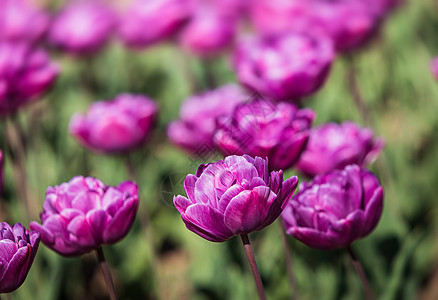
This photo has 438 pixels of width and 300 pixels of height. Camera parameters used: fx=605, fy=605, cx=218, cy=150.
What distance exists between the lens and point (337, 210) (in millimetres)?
743

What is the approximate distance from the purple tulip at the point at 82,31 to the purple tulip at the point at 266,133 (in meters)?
1.30

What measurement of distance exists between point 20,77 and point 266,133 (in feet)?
2.22

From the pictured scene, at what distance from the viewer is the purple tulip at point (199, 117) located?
121 centimetres

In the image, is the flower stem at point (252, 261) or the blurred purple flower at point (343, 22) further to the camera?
the blurred purple flower at point (343, 22)

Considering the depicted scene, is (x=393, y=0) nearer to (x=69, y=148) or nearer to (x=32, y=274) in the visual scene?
(x=69, y=148)

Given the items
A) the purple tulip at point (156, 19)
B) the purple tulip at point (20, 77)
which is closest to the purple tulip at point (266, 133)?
the purple tulip at point (20, 77)

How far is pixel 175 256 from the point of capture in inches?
67.7

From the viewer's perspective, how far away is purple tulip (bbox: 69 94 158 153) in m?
1.24

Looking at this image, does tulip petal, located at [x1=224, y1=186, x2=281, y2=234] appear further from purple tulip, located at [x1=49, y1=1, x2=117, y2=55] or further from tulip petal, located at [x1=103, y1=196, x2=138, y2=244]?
purple tulip, located at [x1=49, y1=1, x2=117, y2=55]

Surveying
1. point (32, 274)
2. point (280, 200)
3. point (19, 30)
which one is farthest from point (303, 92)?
point (19, 30)

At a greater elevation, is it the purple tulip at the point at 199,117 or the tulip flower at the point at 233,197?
the purple tulip at the point at 199,117

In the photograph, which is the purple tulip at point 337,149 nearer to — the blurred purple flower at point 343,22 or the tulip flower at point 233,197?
the tulip flower at point 233,197

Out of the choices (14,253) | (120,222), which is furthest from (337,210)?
(14,253)

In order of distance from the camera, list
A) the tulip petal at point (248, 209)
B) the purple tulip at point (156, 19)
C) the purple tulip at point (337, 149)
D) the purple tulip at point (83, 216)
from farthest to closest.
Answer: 1. the purple tulip at point (156, 19)
2. the purple tulip at point (337, 149)
3. the purple tulip at point (83, 216)
4. the tulip petal at point (248, 209)
